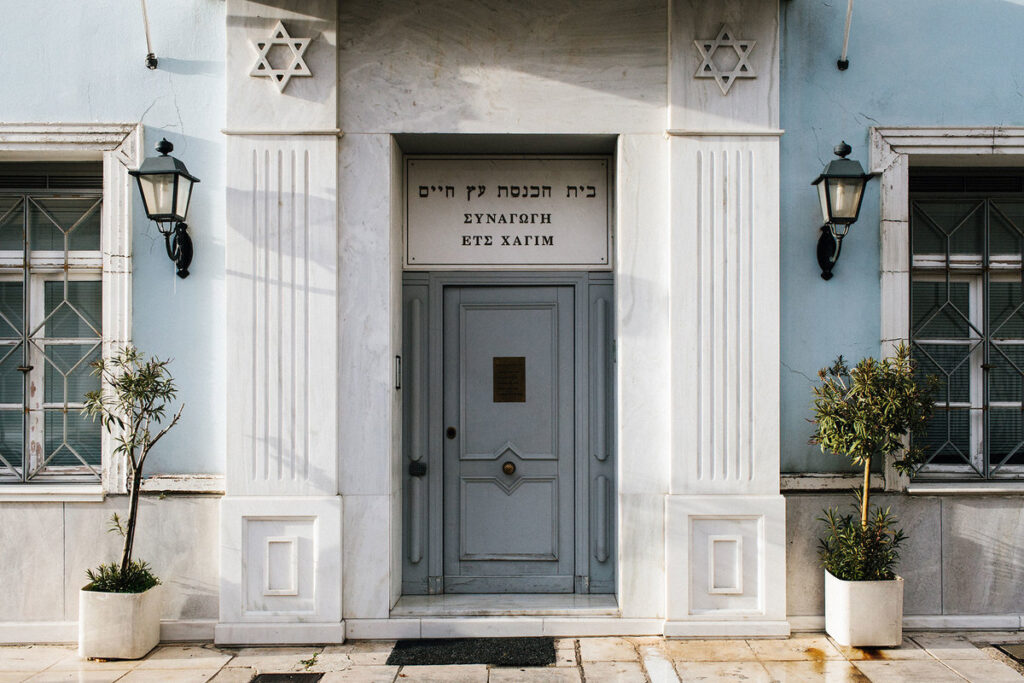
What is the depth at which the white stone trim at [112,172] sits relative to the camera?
5.53 meters

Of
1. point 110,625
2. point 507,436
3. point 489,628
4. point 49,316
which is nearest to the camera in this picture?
point 110,625

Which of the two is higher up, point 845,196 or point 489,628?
point 845,196

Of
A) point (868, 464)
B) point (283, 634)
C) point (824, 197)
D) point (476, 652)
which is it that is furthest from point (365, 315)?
point (868, 464)

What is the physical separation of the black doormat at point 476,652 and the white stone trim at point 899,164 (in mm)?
2858

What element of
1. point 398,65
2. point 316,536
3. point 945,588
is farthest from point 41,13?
point 945,588

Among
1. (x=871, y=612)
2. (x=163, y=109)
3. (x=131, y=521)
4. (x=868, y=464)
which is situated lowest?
(x=871, y=612)

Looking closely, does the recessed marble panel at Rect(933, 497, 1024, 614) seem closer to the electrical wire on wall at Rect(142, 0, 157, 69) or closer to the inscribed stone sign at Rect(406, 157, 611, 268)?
the inscribed stone sign at Rect(406, 157, 611, 268)

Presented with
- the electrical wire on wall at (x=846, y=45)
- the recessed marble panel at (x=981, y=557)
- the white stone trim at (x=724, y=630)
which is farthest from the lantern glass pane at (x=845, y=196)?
the white stone trim at (x=724, y=630)

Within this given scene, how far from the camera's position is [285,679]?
471 centimetres

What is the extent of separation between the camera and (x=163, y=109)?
5.57 metres

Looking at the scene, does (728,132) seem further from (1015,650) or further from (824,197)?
(1015,650)

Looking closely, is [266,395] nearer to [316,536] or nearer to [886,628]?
[316,536]

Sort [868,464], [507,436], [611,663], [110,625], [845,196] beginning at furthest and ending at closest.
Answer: [507,436] < [845,196] < [868,464] < [110,625] < [611,663]

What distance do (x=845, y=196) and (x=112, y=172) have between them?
16.6ft
